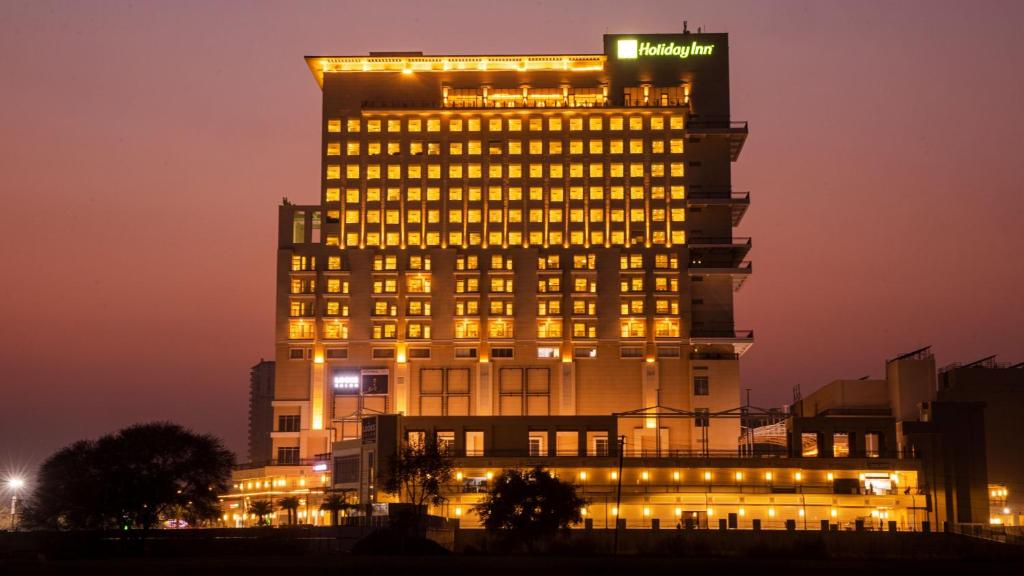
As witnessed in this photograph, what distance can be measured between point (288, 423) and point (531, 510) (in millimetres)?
91279

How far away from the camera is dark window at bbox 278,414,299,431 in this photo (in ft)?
632

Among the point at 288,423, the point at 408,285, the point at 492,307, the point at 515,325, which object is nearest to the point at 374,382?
the point at 288,423

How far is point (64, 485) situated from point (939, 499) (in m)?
89.4

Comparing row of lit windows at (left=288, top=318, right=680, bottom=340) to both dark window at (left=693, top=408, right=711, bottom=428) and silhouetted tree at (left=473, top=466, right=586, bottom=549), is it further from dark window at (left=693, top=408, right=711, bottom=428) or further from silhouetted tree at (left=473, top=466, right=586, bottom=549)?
silhouetted tree at (left=473, top=466, right=586, bottom=549)

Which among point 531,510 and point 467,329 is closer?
point 531,510

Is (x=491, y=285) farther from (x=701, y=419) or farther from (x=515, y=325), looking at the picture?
(x=701, y=419)

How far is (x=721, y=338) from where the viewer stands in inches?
7628

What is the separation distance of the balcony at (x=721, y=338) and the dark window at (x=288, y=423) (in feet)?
183

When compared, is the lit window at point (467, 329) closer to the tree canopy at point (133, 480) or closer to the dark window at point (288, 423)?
the dark window at point (288, 423)

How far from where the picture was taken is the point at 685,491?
15212 cm

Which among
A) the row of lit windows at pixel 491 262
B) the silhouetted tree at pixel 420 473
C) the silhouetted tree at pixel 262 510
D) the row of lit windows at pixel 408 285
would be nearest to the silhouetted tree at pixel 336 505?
the silhouetted tree at pixel 420 473

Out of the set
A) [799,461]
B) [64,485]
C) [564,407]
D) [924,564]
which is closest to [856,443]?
[799,461]

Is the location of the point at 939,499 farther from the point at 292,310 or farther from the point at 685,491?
the point at 292,310

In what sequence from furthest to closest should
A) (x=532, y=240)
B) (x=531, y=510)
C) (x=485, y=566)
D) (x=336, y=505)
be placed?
(x=532, y=240), (x=336, y=505), (x=531, y=510), (x=485, y=566)
